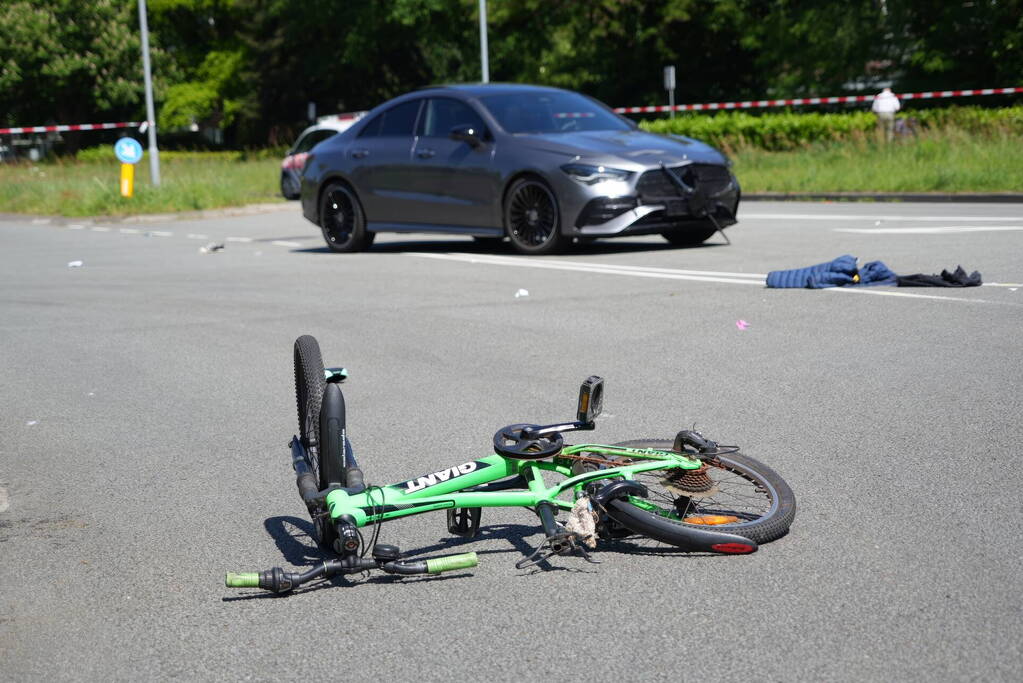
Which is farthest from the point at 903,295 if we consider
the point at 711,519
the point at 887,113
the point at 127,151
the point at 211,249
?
the point at 127,151

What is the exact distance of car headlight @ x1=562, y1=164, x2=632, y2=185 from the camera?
1311 cm

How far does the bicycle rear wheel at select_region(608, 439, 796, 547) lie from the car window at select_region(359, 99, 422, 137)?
35.6ft

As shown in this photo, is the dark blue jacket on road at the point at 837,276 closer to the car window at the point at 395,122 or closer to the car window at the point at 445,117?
the car window at the point at 445,117

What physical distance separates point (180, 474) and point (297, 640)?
2060 millimetres

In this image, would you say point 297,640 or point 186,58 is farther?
point 186,58

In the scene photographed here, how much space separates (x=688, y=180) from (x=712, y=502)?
9085 millimetres

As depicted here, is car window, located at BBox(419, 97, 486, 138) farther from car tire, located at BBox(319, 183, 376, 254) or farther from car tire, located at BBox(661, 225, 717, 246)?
car tire, located at BBox(661, 225, 717, 246)

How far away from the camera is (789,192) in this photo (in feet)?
73.2

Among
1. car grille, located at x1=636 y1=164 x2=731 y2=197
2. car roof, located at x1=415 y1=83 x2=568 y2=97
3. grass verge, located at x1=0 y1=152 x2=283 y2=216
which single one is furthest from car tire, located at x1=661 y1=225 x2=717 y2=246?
grass verge, located at x1=0 y1=152 x2=283 y2=216

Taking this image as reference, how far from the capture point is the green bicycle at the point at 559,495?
4.18 m

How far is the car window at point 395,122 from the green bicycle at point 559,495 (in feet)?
35.5

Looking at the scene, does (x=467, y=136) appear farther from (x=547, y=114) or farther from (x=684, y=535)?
(x=684, y=535)

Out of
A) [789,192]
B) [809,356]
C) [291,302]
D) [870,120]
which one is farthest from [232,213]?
[809,356]

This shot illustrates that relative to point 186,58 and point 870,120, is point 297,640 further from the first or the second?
point 186,58
